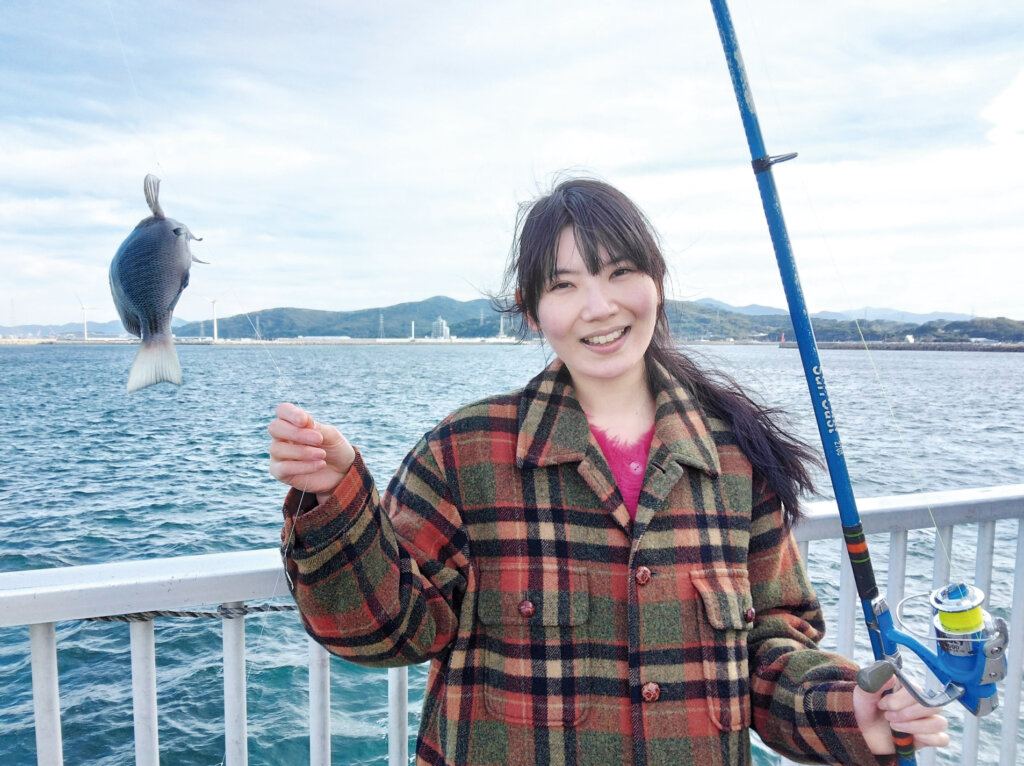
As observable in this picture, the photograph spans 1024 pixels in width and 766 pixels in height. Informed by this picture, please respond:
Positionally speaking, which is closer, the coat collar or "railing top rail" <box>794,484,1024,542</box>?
the coat collar

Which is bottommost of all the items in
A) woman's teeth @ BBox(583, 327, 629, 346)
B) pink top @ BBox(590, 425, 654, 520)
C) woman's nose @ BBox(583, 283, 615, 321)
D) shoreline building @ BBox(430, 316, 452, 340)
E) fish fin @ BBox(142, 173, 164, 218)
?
pink top @ BBox(590, 425, 654, 520)

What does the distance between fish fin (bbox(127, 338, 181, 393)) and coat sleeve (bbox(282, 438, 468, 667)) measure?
1.49 ft

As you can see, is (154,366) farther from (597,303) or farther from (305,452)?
(597,303)

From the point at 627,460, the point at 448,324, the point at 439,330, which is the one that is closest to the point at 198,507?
the point at 448,324

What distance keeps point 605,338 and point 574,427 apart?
0.21m

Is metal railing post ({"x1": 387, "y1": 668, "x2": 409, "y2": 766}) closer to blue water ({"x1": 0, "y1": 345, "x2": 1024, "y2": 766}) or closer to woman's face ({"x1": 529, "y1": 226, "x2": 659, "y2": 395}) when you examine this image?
blue water ({"x1": 0, "y1": 345, "x2": 1024, "y2": 766})

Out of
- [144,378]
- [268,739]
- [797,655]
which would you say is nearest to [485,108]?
[144,378]

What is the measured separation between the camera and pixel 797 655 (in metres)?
1.46

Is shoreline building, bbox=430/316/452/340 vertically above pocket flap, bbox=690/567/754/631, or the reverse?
shoreline building, bbox=430/316/452/340

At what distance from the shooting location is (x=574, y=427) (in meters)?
1.54

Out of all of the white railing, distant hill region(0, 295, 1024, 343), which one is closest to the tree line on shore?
distant hill region(0, 295, 1024, 343)

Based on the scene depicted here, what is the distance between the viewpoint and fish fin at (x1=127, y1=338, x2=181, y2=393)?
30.0 inches

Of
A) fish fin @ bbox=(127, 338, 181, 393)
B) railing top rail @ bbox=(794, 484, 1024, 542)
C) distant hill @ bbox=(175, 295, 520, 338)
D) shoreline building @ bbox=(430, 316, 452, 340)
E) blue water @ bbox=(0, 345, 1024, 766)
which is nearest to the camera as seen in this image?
fish fin @ bbox=(127, 338, 181, 393)

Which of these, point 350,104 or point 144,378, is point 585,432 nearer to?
point 350,104
